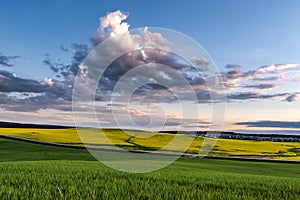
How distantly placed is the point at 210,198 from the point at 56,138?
59265mm

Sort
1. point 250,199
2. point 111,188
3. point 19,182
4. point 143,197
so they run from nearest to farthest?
point 143,197, point 250,199, point 111,188, point 19,182

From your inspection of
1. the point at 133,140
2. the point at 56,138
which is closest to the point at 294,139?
the point at 133,140

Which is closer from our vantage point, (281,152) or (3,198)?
(3,198)

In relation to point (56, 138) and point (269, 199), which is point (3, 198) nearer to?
point (269, 199)

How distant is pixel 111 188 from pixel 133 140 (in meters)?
58.6

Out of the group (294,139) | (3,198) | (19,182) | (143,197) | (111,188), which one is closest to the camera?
(3,198)

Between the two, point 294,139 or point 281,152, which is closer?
point 281,152

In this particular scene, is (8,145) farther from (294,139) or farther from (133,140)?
(294,139)

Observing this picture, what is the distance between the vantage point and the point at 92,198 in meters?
4.87

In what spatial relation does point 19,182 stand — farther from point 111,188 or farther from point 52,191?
point 111,188

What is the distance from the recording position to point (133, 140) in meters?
64.2

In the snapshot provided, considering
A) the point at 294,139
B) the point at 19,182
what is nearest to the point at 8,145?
the point at 19,182

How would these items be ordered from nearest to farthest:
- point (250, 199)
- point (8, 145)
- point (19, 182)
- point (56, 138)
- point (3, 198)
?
point (3, 198)
point (250, 199)
point (19, 182)
point (8, 145)
point (56, 138)

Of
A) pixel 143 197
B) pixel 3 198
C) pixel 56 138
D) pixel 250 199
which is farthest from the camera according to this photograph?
pixel 56 138
